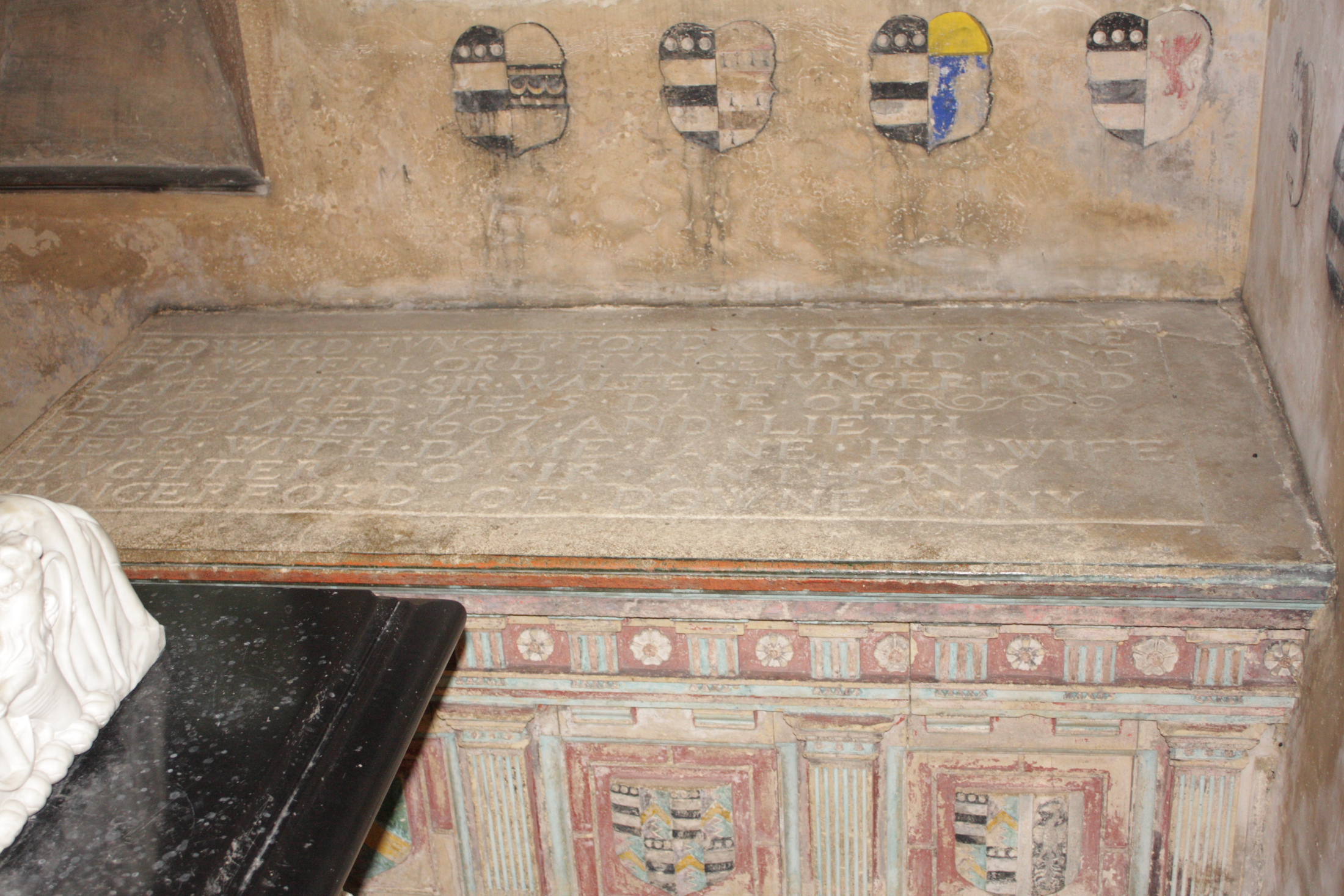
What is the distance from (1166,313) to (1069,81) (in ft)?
2.30

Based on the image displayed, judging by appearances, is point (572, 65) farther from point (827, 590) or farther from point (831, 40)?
point (827, 590)

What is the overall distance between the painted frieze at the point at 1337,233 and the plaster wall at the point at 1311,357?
2 cm

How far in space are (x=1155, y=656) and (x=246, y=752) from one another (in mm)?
1858

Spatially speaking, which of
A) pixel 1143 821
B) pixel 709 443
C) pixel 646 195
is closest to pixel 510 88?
pixel 646 195

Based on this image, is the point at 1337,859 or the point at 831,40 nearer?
the point at 1337,859

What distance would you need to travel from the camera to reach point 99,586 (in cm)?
181

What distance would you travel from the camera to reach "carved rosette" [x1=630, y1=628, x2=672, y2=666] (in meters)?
2.77

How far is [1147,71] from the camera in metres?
3.33

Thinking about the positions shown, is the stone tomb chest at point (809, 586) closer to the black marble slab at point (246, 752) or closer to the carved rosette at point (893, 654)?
the carved rosette at point (893, 654)

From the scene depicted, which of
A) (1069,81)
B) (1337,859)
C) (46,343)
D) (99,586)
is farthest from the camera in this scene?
(46,343)

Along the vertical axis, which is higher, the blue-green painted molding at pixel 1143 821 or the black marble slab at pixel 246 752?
the black marble slab at pixel 246 752

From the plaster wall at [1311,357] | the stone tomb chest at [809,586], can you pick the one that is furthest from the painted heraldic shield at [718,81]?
the plaster wall at [1311,357]

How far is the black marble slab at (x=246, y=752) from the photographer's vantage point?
151cm

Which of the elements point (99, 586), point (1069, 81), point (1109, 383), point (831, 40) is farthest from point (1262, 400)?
point (99, 586)
